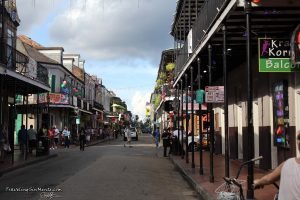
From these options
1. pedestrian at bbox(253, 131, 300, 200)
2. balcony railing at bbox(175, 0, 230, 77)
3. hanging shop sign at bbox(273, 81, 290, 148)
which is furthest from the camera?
hanging shop sign at bbox(273, 81, 290, 148)

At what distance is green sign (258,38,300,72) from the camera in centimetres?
946

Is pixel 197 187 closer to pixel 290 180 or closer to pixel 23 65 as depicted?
pixel 290 180

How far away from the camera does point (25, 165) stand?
2166 cm

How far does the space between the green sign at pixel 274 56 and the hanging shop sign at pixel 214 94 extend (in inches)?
152

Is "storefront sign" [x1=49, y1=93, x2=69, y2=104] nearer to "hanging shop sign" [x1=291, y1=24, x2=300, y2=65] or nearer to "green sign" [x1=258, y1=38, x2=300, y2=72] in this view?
"green sign" [x1=258, y1=38, x2=300, y2=72]

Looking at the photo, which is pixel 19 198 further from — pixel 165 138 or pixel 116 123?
pixel 116 123

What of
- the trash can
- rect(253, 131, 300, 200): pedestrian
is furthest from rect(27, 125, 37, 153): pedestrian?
rect(253, 131, 300, 200): pedestrian

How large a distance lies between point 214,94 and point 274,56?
394cm

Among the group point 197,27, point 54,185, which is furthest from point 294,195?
point 197,27

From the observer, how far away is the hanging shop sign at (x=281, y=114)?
14.6 meters

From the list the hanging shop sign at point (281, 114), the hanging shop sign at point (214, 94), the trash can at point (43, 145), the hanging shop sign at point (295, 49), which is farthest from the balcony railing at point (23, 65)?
the hanging shop sign at point (295, 49)

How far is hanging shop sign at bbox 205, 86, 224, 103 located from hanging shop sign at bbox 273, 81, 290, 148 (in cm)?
238

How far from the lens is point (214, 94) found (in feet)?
43.9

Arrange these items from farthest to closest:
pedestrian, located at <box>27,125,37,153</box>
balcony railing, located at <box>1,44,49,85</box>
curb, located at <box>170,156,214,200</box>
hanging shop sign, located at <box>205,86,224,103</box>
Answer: pedestrian, located at <box>27,125,37,153</box>, balcony railing, located at <box>1,44,49,85</box>, hanging shop sign, located at <box>205,86,224,103</box>, curb, located at <box>170,156,214,200</box>
